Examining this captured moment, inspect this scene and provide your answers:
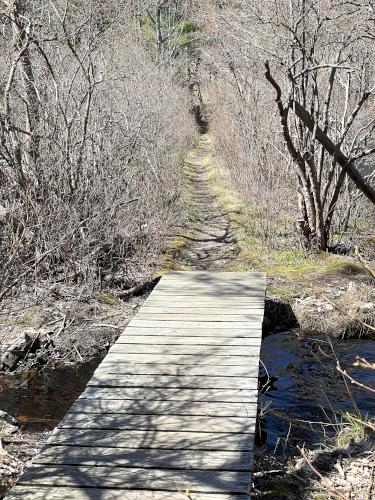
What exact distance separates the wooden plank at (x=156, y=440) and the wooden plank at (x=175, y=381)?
70cm

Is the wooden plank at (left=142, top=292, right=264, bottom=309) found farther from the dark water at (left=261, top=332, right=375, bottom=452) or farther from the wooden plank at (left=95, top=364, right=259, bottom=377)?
the wooden plank at (left=95, top=364, right=259, bottom=377)

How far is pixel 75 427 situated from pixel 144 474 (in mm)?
768

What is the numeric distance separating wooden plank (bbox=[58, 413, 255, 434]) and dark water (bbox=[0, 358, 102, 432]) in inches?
46.1

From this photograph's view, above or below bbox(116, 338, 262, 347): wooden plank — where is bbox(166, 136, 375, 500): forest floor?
below

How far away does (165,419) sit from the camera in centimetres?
411

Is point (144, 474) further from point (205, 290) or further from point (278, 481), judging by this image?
point (205, 290)

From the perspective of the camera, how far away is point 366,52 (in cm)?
853

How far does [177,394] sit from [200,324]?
5.07ft

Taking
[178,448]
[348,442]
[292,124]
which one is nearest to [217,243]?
[292,124]

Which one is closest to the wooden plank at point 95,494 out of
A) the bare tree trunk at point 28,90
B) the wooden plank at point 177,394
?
the wooden plank at point 177,394

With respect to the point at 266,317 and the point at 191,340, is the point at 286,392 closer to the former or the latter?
the point at 191,340

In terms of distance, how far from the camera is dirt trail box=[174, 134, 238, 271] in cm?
929

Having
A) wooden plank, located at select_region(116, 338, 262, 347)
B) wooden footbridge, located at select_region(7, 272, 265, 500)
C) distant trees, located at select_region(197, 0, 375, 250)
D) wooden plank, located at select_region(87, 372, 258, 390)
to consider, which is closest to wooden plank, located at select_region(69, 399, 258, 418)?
wooden footbridge, located at select_region(7, 272, 265, 500)

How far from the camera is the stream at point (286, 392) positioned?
5.24 meters
